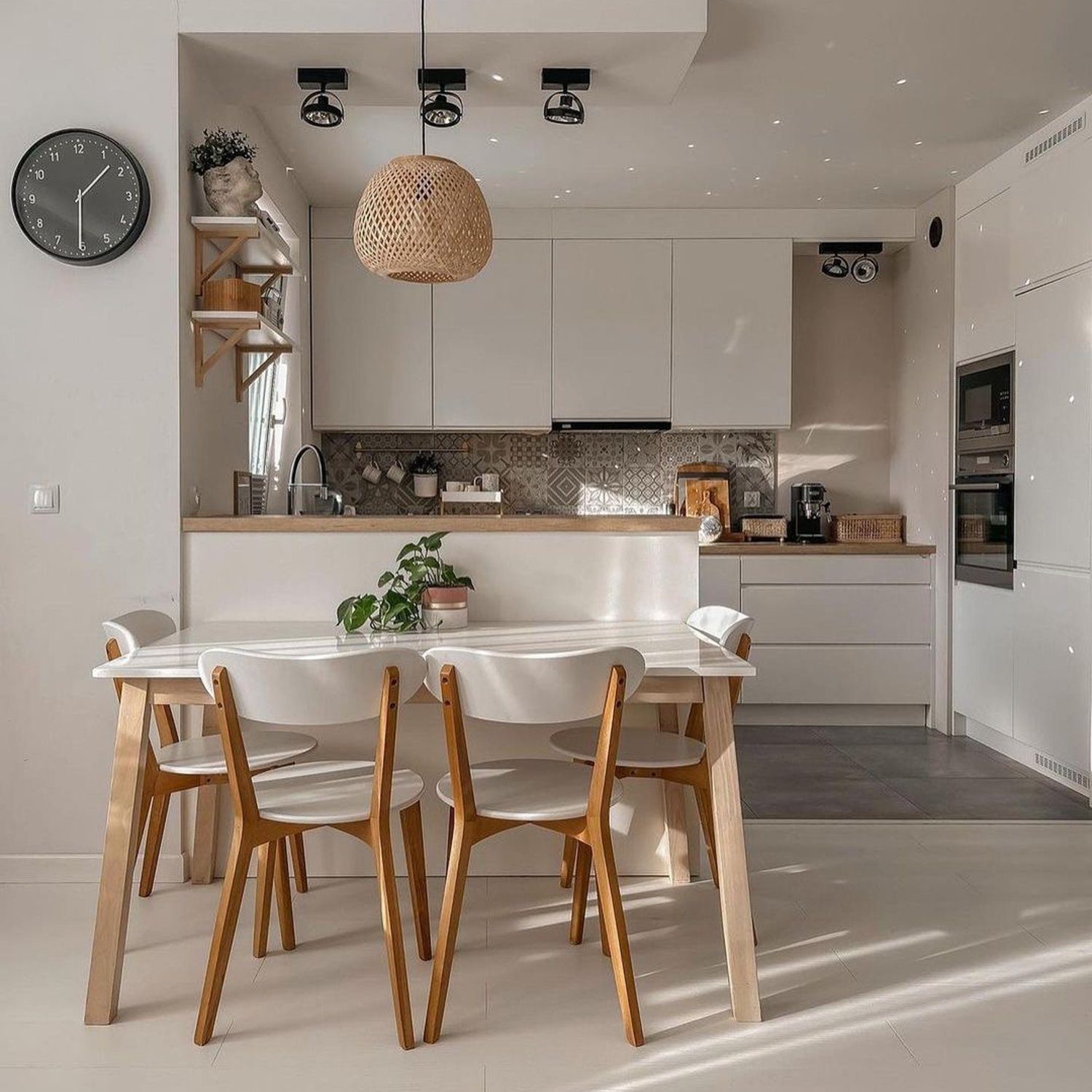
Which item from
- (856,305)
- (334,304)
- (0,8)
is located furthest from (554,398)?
(0,8)

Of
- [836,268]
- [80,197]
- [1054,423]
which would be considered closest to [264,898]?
[80,197]

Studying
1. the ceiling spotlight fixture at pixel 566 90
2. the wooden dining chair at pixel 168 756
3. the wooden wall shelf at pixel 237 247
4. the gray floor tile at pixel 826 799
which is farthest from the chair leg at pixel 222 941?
the ceiling spotlight fixture at pixel 566 90

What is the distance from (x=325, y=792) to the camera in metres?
2.40

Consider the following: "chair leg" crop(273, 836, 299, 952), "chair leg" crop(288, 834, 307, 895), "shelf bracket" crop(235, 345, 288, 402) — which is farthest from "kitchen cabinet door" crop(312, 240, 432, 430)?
"chair leg" crop(273, 836, 299, 952)

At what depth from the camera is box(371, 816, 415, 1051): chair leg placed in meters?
2.18

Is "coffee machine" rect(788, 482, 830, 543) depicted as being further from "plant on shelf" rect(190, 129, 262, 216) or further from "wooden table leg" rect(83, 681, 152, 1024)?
"wooden table leg" rect(83, 681, 152, 1024)

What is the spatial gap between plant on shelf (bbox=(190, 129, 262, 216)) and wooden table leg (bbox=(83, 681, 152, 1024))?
157 cm

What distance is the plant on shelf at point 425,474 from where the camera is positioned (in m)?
5.86

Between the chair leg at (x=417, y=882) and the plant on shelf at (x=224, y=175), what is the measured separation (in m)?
1.86

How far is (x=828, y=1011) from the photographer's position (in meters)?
2.35

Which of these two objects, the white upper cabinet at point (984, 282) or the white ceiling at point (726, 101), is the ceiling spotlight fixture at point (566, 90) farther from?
the white upper cabinet at point (984, 282)

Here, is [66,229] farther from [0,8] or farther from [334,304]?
[334,304]

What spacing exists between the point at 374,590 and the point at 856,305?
3.85 meters

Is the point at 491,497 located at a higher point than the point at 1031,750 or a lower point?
higher
